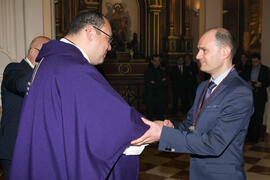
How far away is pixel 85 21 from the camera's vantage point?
186cm

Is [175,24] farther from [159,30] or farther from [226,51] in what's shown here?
[226,51]

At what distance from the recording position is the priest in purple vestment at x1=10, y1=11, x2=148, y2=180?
5.09 feet

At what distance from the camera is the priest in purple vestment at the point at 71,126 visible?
155 cm

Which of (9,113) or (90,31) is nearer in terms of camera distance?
(90,31)

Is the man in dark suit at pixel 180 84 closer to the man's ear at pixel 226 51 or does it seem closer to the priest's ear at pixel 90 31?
the man's ear at pixel 226 51

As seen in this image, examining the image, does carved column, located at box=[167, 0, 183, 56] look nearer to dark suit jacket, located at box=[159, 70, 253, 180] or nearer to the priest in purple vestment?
dark suit jacket, located at box=[159, 70, 253, 180]

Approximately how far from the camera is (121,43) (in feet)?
39.1

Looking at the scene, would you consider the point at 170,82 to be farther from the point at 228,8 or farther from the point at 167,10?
the point at 228,8

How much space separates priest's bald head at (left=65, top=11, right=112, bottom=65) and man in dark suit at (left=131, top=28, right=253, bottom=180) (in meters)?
0.54

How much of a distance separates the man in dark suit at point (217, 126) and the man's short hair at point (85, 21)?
0.65m

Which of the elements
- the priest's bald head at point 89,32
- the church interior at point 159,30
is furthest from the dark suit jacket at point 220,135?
the church interior at point 159,30

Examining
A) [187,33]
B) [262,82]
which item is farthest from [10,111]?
[187,33]

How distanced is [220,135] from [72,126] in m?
0.86

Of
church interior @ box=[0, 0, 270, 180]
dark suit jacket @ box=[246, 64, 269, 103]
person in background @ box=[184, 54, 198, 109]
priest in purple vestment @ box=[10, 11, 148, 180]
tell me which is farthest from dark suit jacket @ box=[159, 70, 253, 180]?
person in background @ box=[184, 54, 198, 109]
